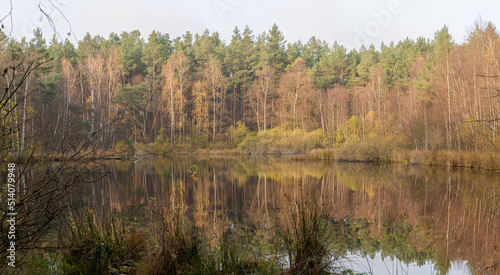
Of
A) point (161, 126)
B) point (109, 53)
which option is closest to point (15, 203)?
point (109, 53)

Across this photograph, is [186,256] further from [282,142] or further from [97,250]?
[282,142]

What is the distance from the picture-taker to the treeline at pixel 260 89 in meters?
24.6

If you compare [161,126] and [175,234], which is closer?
[175,234]

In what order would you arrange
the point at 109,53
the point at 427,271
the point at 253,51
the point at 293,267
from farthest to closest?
the point at 253,51 < the point at 109,53 < the point at 427,271 < the point at 293,267

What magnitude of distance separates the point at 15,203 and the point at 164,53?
48231 millimetres

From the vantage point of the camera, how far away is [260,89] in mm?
43375

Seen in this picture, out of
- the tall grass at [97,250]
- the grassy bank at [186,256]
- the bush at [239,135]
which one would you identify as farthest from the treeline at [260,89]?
the tall grass at [97,250]

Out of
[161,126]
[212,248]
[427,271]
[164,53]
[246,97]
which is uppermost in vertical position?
[164,53]

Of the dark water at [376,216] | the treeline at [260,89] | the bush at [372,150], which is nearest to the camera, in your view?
the dark water at [376,216]

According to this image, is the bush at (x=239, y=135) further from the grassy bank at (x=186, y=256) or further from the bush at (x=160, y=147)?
the grassy bank at (x=186, y=256)

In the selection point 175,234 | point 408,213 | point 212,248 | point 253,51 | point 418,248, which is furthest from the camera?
point 253,51

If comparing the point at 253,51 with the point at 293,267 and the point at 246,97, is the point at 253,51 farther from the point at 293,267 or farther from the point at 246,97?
the point at 293,267

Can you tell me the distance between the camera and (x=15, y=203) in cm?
241

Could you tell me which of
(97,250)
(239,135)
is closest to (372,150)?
(239,135)
